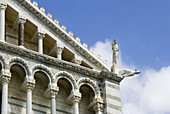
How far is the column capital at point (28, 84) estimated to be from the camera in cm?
2634

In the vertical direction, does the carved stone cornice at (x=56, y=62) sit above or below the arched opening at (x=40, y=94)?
→ above

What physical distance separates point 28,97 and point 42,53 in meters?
2.39

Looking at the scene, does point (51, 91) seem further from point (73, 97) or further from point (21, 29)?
point (21, 29)

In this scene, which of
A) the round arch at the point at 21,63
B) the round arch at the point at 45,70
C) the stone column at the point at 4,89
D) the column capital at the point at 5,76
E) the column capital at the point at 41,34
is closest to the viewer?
the stone column at the point at 4,89

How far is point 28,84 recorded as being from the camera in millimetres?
26359

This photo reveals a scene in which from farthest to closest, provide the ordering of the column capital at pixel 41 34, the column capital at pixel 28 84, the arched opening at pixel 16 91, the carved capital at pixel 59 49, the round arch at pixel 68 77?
the carved capital at pixel 59 49 < the column capital at pixel 41 34 < the round arch at pixel 68 77 < the column capital at pixel 28 84 < the arched opening at pixel 16 91

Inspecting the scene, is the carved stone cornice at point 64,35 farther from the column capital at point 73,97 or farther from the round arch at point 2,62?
the round arch at point 2,62

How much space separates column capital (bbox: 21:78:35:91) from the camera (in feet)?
86.4

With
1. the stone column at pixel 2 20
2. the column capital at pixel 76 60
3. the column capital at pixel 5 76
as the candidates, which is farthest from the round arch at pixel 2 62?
the column capital at pixel 76 60

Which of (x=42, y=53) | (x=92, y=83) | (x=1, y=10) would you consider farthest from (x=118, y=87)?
(x=1, y=10)

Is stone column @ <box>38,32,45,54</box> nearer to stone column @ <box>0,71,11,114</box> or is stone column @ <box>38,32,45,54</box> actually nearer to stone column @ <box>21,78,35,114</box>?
stone column @ <box>21,78,35,114</box>

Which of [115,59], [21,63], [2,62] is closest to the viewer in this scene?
[2,62]

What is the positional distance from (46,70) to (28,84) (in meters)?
1.08

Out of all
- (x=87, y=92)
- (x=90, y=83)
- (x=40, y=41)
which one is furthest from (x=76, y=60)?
(x=40, y=41)
